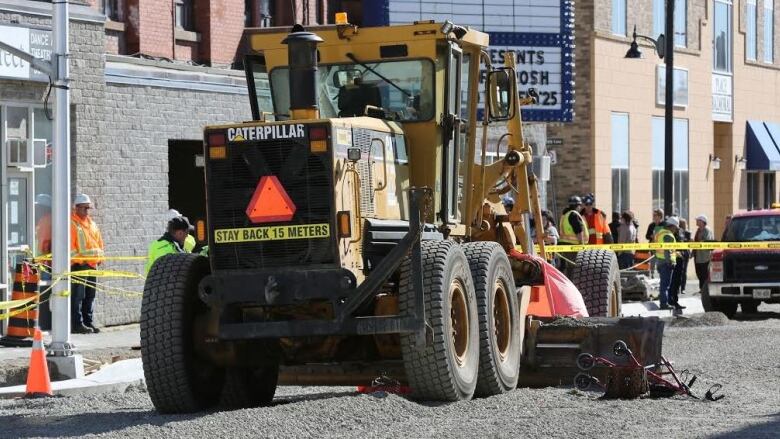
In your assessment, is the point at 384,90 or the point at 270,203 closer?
the point at 270,203

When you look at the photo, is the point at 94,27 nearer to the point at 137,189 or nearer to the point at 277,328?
the point at 137,189

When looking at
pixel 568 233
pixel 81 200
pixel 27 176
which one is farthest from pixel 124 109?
pixel 568 233

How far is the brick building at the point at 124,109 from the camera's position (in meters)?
22.5

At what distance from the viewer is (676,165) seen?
44.6 meters

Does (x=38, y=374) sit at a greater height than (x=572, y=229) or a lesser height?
lesser

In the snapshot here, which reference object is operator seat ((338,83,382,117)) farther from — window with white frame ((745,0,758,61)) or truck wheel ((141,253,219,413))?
window with white frame ((745,0,758,61))

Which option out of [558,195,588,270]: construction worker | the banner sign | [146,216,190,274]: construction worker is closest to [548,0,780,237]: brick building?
the banner sign

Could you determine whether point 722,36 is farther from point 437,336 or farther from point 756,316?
point 437,336

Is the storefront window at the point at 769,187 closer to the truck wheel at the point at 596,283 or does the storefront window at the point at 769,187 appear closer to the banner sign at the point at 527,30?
the banner sign at the point at 527,30

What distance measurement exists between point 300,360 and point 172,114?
1253cm

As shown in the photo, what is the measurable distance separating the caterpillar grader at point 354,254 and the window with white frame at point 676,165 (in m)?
28.7

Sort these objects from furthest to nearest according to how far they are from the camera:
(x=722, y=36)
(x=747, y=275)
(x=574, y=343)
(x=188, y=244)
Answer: (x=722, y=36) → (x=747, y=275) → (x=188, y=244) → (x=574, y=343)

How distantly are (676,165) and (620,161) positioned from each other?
14.8 ft

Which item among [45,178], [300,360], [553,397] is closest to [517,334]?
[553,397]
